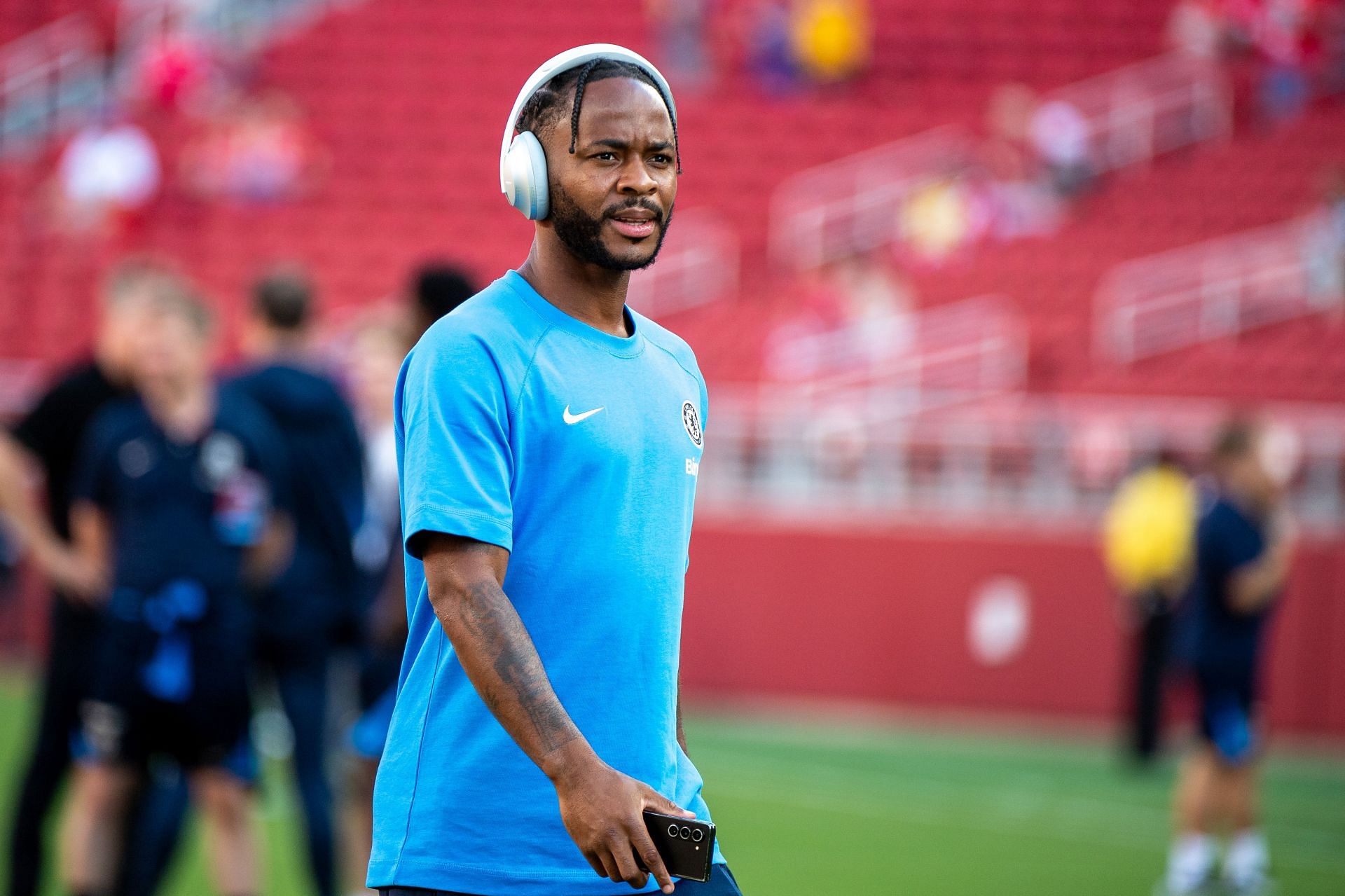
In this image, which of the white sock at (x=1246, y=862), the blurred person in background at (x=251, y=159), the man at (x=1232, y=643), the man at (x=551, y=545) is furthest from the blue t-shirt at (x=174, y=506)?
the blurred person in background at (x=251, y=159)

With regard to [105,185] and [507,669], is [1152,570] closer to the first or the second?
[507,669]

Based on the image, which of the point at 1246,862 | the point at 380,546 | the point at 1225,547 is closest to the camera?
the point at 380,546

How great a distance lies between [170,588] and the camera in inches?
209

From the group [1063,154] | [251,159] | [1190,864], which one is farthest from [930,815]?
[251,159]

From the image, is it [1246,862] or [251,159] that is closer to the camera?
[1246,862]

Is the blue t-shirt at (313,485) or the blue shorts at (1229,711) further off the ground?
the blue t-shirt at (313,485)

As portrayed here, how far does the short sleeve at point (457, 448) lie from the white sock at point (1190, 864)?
21.0 feet

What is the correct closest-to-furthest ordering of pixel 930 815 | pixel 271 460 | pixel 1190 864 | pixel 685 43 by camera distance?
pixel 271 460
pixel 1190 864
pixel 930 815
pixel 685 43

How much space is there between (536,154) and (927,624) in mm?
11987

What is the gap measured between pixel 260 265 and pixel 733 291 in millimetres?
5415

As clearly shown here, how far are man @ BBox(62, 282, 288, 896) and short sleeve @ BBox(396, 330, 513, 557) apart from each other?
2.86m

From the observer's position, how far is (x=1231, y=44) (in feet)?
63.2

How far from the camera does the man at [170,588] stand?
17.4 feet

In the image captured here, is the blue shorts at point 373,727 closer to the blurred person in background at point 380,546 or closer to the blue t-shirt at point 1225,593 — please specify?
the blurred person in background at point 380,546
